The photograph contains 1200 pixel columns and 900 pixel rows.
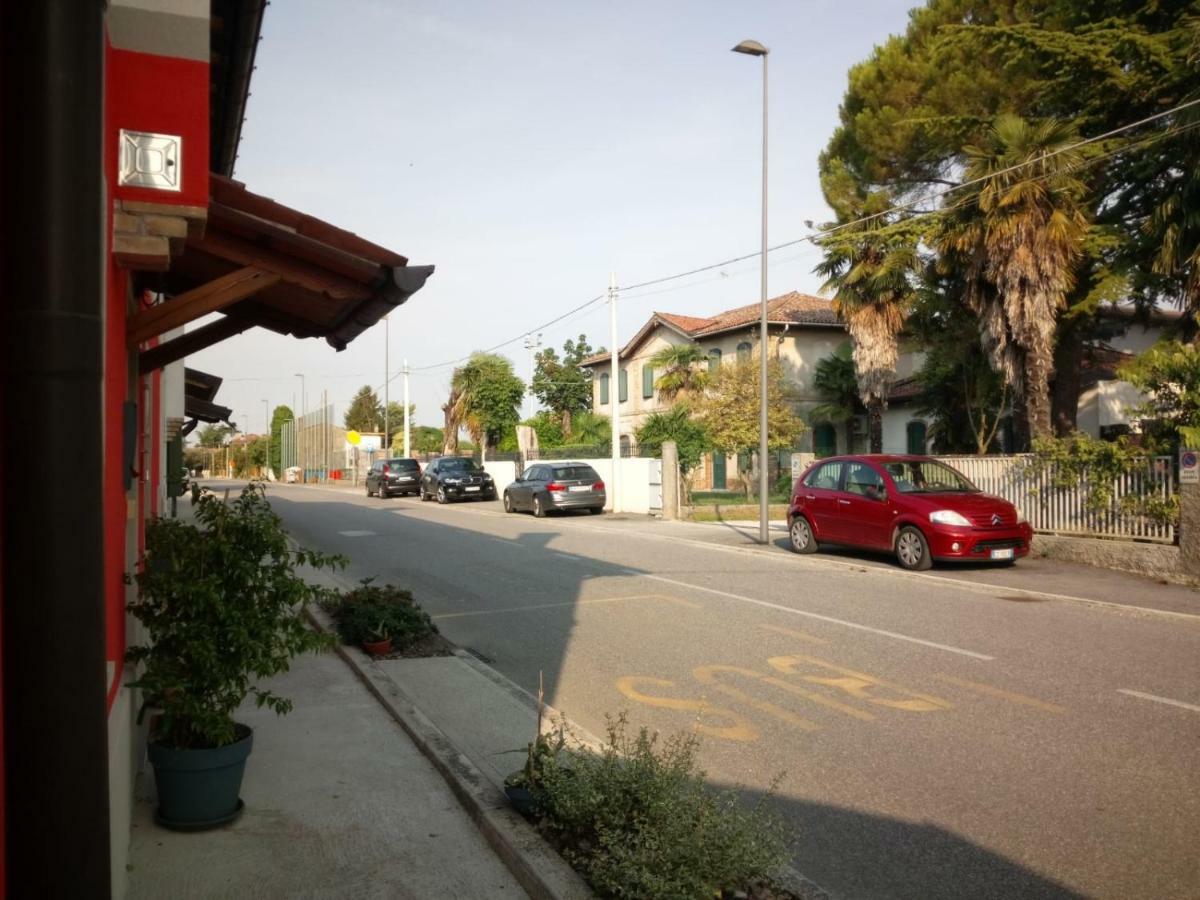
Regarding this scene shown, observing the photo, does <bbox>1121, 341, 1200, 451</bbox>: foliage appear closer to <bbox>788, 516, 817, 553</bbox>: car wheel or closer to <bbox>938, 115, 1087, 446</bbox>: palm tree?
<bbox>938, 115, 1087, 446</bbox>: palm tree

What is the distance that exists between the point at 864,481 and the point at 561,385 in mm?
39710

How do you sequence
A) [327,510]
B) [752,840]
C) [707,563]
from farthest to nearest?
[327,510] → [707,563] → [752,840]

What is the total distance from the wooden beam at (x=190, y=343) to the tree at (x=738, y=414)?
24548 mm

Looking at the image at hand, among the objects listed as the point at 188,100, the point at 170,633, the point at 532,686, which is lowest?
the point at 532,686

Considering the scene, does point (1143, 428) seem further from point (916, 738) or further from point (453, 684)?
point (453, 684)

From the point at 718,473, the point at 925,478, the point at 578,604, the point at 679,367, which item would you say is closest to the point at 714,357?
the point at 679,367

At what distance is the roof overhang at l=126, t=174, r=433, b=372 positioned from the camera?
5.17m

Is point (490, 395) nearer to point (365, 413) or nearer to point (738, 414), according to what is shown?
point (738, 414)

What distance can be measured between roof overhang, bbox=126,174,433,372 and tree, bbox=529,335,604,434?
47841mm

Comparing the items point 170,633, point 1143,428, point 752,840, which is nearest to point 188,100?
point 170,633

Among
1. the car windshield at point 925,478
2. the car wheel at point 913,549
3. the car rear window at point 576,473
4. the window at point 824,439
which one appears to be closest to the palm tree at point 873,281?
the car rear window at point 576,473

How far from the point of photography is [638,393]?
4522 centimetres

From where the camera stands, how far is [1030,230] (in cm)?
1839

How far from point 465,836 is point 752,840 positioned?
5.13ft
